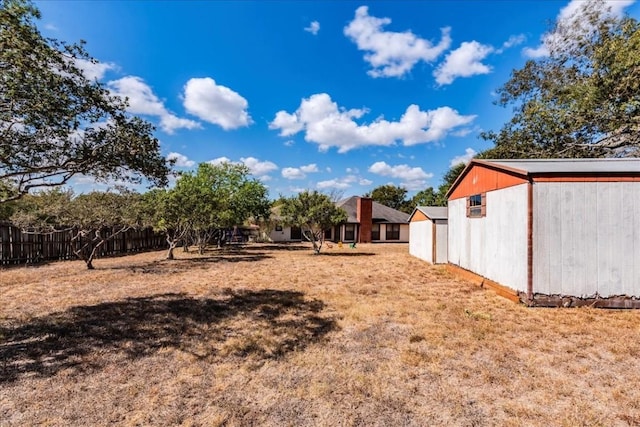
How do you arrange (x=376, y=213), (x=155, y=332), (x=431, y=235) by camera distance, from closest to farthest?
1. (x=155, y=332)
2. (x=431, y=235)
3. (x=376, y=213)

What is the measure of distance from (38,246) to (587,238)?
20.3m

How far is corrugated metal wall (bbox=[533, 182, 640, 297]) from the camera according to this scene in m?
7.38

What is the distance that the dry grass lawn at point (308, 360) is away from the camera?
3469mm

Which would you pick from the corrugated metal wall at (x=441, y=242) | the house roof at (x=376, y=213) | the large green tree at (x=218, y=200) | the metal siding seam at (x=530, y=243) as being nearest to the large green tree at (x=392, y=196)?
the house roof at (x=376, y=213)

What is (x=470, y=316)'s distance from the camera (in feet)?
22.8

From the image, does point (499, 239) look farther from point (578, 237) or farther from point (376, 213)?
point (376, 213)

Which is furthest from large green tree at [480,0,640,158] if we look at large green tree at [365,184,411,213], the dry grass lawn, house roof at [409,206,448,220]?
large green tree at [365,184,411,213]

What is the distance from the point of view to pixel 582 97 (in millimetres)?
14555

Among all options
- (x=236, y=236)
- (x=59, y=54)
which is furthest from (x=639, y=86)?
(x=236, y=236)

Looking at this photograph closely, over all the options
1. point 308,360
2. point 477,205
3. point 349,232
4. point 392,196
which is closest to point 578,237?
point 477,205

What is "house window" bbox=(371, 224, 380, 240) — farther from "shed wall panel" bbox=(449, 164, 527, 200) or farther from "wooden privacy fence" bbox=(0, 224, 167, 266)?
"wooden privacy fence" bbox=(0, 224, 167, 266)

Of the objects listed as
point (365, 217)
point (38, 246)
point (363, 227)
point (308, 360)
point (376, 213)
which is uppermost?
point (376, 213)

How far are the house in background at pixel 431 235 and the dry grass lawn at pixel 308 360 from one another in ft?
23.3

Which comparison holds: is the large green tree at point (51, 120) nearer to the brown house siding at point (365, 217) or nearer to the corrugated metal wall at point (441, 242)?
the corrugated metal wall at point (441, 242)
